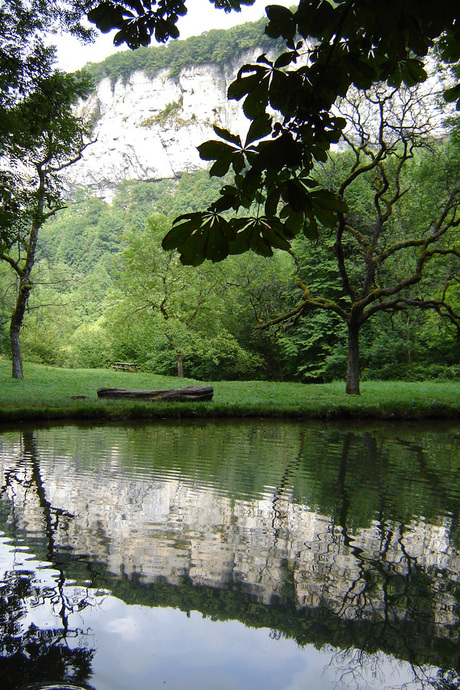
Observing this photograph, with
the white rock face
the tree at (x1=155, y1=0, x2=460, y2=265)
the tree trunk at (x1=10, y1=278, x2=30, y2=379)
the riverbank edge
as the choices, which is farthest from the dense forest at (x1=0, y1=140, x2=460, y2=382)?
the white rock face

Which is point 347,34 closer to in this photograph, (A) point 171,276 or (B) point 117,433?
(B) point 117,433

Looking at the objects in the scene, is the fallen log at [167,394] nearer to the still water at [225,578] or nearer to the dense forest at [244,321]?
the still water at [225,578]

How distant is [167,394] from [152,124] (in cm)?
13707

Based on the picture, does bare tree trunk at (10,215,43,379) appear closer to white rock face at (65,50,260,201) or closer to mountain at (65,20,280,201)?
mountain at (65,20,280,201)

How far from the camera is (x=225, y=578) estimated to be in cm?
299

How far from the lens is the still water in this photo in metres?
2.15

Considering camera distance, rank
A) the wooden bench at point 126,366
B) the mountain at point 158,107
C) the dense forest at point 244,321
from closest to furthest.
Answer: the dense forest at point 244,321, the wooden bench at point 126,366, the mountain at point 158,107

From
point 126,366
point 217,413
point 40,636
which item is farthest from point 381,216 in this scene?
point 126,366

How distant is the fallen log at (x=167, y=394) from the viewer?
47.2ft

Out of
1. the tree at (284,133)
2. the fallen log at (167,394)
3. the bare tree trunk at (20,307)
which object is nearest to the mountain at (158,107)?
the bare tree trunk at (20,307)

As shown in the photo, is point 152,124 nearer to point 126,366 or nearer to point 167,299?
point 126,366

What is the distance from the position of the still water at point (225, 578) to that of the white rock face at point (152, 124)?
13253 cm

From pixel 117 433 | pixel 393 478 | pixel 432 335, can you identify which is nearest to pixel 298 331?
pixel 432 335

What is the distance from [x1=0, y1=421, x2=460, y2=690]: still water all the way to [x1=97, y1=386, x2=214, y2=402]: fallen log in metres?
7.96
